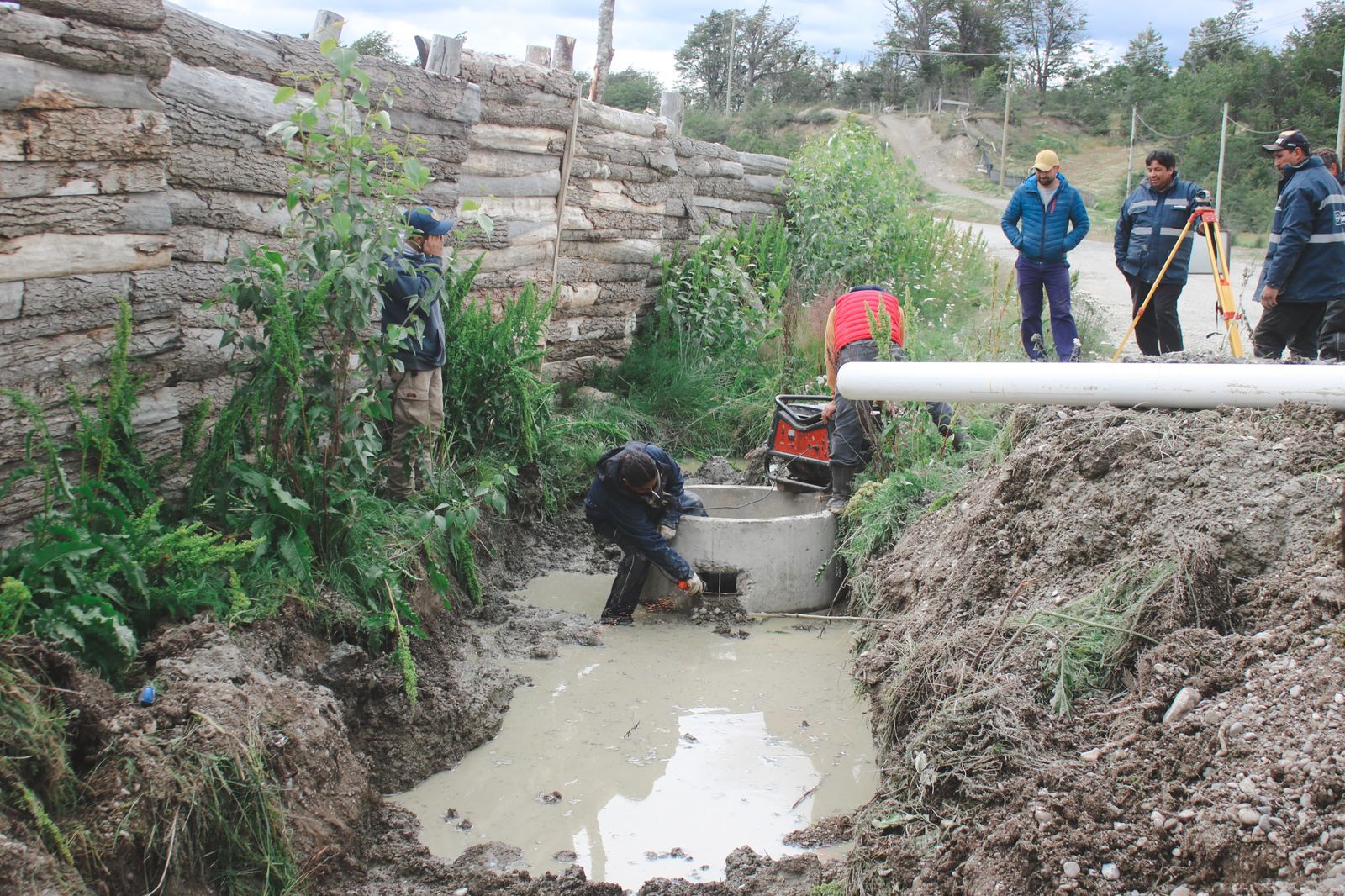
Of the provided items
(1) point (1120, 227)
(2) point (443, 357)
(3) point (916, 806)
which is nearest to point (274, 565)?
(2) point (443, 357)

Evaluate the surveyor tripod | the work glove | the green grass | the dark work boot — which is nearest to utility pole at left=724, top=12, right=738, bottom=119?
the surveyor tripod

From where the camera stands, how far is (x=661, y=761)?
4395 mm

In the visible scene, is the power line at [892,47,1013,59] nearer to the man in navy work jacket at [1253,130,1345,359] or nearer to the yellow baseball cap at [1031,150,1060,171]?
the yellow baseball cap at [1031,150,1060,171]

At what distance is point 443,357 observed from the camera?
5664mm

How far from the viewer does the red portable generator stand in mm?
6684

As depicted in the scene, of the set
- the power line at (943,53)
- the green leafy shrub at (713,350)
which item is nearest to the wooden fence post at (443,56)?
the green leafy shrub at (713,350)

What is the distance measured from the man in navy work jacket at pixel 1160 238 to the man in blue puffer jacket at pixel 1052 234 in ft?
1.26

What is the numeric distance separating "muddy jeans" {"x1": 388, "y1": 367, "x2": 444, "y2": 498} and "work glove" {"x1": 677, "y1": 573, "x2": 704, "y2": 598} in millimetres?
1519

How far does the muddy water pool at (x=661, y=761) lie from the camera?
3.82 m

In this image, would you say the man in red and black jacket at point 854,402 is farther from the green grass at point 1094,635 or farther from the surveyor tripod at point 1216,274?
the green grass at point 1094,635

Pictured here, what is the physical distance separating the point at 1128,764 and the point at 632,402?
6.17 metres

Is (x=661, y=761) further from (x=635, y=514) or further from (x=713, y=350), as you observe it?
(x=713, y=350)

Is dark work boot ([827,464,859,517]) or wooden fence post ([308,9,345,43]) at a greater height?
wooden fence post ([308,9,345,43])

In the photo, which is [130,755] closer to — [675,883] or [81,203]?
[675,883]
